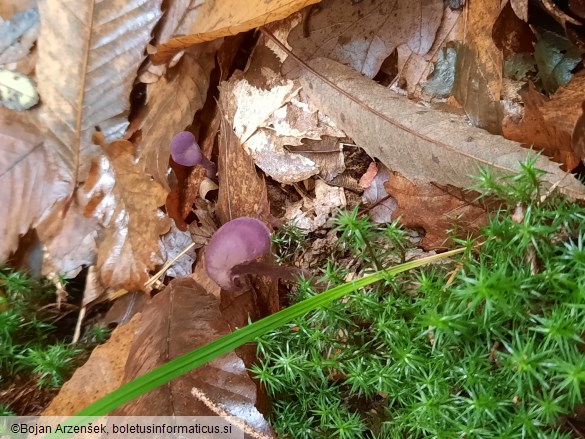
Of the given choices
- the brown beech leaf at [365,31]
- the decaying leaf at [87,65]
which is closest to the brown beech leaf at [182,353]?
the decaying leaf at [87,65]

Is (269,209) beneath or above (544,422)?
above

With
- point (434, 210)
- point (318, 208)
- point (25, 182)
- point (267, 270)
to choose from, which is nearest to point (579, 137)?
point (434, 210)

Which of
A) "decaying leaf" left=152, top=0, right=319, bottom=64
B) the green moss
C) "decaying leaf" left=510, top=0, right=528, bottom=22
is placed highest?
"decaying leaf" left=152, top=0, right=319, bottom=64

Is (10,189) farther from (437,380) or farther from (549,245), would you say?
(549,245)

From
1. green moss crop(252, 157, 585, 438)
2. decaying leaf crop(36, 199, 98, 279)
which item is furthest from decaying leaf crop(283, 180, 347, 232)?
decaying leaf crop(36, 199, 98, 279)

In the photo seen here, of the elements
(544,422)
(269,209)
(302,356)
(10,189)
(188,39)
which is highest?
(188,39)

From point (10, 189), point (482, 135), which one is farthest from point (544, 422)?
point (10, 189)

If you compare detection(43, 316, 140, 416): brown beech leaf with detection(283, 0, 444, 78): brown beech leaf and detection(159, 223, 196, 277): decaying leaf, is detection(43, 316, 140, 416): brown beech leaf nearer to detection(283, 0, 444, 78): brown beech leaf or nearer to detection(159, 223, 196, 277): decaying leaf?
detection(159, 223, 196, 277): decaying leaf
